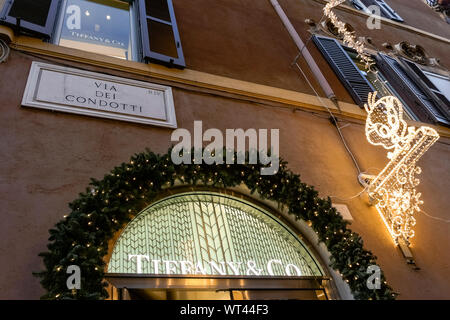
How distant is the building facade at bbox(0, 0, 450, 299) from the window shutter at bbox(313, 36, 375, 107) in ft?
0.19

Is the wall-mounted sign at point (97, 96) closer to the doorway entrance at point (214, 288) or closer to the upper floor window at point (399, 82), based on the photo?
the doorway entrance at point (214, 288)

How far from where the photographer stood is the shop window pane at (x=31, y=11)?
4.01m

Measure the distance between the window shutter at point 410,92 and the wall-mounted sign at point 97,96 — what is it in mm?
4513

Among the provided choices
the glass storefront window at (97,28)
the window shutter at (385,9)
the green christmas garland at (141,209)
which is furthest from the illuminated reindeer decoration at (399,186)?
the window shutter at (385,9)

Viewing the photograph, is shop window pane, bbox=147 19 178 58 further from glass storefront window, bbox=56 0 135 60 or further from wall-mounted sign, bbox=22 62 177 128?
wall-mounted sign, bbox=22 62 177 128

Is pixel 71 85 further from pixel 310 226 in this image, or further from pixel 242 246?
pixel 310 226

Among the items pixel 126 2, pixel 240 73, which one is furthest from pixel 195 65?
pixel 126 2

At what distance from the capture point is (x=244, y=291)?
3012 millimetres

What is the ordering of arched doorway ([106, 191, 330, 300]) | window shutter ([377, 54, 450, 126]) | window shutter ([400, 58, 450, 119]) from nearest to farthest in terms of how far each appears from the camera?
1. arched doorway ([106, 191, 330, 300])
2. window shutter ([377, 54, 450, 126])
3. window shutter ([400, 58, 450, 119])

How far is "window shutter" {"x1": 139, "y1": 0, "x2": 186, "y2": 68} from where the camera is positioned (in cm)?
448

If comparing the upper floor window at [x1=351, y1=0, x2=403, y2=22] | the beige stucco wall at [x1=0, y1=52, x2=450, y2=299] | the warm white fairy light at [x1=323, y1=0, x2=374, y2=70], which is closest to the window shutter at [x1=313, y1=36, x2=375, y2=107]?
the warm white fairy light at [x1=323, y1=0, x2=374, y2=70]

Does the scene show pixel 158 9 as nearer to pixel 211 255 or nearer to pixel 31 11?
pixel 31 11

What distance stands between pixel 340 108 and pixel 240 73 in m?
1.52

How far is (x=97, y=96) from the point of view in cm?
367
